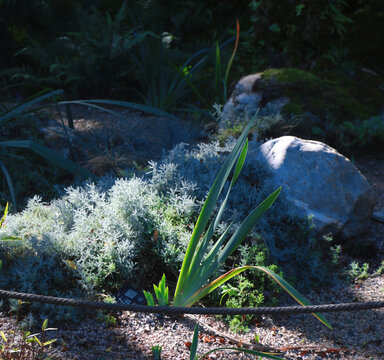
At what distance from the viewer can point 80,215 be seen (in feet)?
8.72

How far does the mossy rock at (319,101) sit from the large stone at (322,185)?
973 millimetres

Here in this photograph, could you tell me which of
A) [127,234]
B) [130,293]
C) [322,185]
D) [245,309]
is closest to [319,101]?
[322,185]

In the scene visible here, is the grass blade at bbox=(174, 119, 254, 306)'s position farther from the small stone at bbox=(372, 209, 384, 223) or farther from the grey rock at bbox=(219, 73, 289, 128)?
the grey rock at bbox=(219, 73, 289, 128)

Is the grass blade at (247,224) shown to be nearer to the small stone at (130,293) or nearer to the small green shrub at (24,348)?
the small stone at (130,293)

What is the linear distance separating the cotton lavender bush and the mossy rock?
1.44m

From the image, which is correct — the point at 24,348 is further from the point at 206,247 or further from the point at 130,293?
the point at 206,247

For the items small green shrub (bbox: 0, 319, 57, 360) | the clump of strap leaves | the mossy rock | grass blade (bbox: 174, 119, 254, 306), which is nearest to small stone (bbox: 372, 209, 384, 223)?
the mossy rock

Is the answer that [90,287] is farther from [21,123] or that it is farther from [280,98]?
[280,98]

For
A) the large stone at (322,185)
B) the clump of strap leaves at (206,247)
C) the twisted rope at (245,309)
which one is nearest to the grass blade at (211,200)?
the clump of strap leaves at (206,247)

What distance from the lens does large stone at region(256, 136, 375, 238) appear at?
3.17m

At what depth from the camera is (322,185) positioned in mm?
3209

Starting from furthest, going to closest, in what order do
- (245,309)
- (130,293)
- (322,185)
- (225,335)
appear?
(322,185) → (130,293) → (225,335) → (245,309)

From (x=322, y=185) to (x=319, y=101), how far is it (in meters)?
1.62

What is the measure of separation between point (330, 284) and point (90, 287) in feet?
4.84
